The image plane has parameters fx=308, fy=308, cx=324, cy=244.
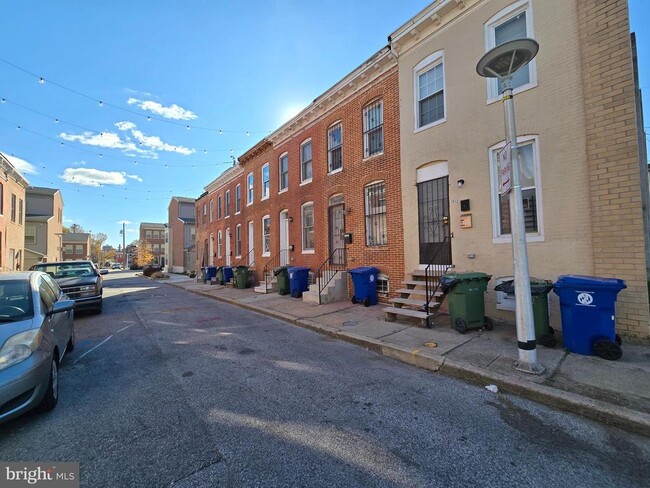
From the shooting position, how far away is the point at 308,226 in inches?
504

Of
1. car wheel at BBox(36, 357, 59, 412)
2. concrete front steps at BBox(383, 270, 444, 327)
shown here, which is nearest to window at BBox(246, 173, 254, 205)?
concrete front steps at BBox(383, 270, 444, 327)

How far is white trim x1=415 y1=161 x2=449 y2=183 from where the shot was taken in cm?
774

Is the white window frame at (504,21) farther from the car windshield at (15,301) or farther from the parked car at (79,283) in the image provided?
the parked car at (79,283)

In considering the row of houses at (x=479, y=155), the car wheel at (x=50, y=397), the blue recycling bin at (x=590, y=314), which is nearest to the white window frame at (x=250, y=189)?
the row of houses at (x=479, y=155)

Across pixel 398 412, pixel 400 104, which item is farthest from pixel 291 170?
pixel 398 412

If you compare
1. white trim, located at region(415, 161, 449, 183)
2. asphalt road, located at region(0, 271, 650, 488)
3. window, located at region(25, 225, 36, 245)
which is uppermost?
window, located at region(25, 225, 36, 245)

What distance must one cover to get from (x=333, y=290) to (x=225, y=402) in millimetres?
6508

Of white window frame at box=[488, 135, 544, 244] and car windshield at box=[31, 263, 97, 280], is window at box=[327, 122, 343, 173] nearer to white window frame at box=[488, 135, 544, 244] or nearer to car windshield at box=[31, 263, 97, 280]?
white window frame at box=[488, 135, 544, 244]

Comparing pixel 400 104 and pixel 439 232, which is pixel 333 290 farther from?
pixel 400 104

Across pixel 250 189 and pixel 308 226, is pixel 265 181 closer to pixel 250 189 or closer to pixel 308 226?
pixel 250 189

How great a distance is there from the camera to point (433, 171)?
7992 millimetres

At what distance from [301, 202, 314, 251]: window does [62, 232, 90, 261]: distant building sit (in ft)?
213

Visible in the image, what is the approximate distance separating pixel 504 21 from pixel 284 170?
10.0 meters

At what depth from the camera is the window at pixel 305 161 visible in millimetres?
12922
